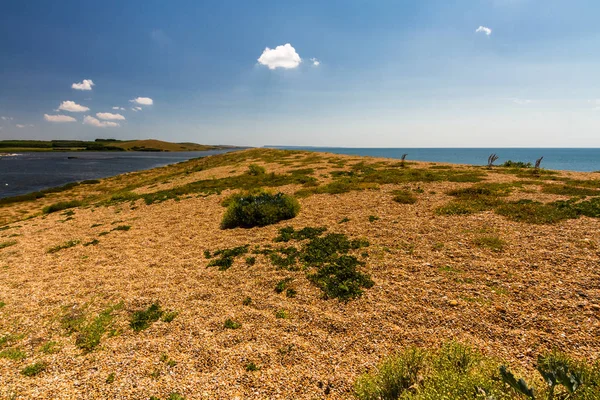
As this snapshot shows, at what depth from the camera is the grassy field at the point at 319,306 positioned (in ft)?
16.2

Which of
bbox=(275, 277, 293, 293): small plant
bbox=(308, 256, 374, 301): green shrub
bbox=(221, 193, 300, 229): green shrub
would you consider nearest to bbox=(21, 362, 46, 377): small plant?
bbox=(275, 277, 293, 293): small plant

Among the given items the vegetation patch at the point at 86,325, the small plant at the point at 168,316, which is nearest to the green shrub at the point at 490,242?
the small plant at the point at 168,316

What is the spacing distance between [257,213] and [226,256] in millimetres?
4181

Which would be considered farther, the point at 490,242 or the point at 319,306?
the point at 490,242

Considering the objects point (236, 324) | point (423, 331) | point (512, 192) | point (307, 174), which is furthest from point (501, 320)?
point (307, 174)

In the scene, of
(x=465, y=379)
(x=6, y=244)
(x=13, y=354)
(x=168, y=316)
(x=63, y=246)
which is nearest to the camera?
(x=465, y=379)

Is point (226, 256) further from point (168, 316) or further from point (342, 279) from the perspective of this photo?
point (342, 279)

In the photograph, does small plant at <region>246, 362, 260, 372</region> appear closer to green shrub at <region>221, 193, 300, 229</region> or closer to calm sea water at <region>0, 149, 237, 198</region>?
green shrub at <region>221, 193, 300, 229</region>

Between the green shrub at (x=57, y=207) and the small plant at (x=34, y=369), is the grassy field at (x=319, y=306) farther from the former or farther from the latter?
the green shrub at (x=57, y=207)

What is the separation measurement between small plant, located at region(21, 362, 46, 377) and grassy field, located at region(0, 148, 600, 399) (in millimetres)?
40

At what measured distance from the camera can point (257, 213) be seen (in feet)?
47.5

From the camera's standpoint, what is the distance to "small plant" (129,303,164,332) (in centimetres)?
694

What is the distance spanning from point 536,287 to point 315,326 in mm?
5990

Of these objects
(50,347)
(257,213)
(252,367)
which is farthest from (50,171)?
(252,367)
